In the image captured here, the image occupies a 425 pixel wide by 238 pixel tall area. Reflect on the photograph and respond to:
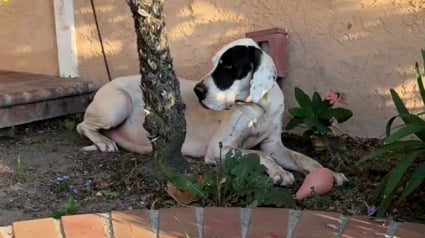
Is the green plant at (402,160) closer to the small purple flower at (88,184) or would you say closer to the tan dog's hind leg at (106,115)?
the small purple flower at (88,184)

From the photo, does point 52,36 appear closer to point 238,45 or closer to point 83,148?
point 83,148

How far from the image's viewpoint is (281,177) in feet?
10.5

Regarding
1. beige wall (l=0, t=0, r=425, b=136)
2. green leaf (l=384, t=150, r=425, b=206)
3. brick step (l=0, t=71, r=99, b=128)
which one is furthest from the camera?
brick step (l=0, t=71, r=99, b=128)

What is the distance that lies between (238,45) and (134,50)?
1.31m

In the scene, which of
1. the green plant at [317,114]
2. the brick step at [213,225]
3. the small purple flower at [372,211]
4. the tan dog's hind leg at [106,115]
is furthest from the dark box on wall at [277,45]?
the brick step at [213,225]

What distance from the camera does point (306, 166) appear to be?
3.37 metres

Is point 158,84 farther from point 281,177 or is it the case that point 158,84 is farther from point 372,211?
point 372,211

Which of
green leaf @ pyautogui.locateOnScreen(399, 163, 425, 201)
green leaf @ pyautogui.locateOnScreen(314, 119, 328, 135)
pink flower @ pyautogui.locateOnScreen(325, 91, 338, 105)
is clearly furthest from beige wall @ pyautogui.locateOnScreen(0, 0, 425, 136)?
green leaf @ pyautogui.locateOnScreen(399, 163, 425, 201)

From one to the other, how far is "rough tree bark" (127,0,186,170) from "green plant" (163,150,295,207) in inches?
11.0

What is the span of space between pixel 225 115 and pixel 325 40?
0.72 metres

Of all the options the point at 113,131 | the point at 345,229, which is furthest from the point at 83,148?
the point at 345,229

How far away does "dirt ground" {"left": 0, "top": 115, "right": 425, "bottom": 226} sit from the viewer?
2.87m

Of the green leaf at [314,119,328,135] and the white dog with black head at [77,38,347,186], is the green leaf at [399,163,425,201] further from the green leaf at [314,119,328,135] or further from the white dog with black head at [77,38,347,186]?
the green leaf at [314,119,328,135]

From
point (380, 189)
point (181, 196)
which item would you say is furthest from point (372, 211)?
point (181, 196)
